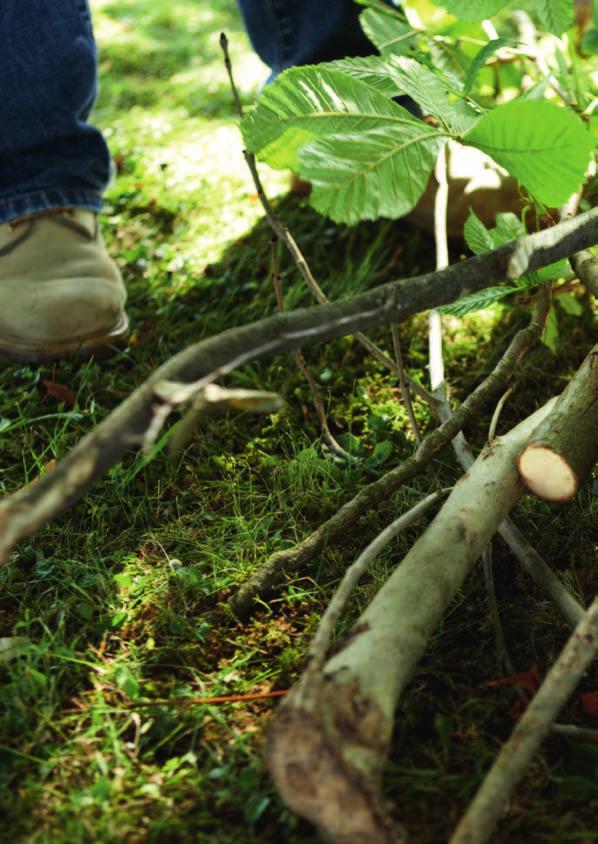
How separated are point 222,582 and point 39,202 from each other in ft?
3.78

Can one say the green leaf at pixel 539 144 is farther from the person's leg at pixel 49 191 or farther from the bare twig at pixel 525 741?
the person's leg at pixel 49 191

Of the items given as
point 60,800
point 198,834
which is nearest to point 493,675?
point 198,834

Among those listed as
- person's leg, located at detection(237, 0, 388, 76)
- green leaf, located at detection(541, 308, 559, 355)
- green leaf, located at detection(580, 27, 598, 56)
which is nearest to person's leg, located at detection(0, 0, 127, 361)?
person's leg, located at detection(237, 0, 388, 76)

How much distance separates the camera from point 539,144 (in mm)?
1163

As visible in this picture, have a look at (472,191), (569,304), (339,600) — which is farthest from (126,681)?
(472,191)

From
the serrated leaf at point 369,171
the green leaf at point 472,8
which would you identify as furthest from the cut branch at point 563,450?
the green leaf at point 472,8

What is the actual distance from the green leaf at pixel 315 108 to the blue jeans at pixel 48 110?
85 centimetres

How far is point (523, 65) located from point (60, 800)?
2.31 metres

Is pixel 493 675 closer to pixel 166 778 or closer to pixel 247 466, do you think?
pixel 166 778

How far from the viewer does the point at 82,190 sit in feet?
6.63

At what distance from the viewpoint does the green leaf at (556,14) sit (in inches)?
61.6

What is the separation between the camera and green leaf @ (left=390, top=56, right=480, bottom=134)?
1.30m

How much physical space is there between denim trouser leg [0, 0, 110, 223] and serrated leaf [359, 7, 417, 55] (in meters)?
0.70

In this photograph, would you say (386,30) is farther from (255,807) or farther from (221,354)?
(255,807)
